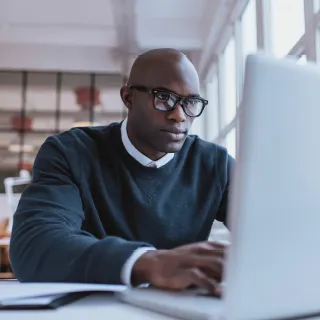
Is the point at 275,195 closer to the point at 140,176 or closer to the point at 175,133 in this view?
the point at 175,133

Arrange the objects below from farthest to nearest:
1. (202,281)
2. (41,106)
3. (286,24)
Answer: (41,106), (286,24), (202,281)

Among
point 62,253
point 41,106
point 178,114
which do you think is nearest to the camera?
point 62,253

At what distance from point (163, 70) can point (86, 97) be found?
6.97m

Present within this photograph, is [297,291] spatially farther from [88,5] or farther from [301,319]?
[88,5]

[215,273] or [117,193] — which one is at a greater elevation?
[117,193]

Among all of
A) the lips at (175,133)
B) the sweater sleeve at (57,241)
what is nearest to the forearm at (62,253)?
the sweater sleeve at (57,241)

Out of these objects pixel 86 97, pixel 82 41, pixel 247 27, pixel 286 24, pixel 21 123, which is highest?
pixel 82 41

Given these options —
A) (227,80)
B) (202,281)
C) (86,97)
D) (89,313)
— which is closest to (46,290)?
(89,313)

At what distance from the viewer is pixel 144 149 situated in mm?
1193

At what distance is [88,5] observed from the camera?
5.27 metres

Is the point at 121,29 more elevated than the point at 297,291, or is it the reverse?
the point at 121,29

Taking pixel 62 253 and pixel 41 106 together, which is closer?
pixel 62 253

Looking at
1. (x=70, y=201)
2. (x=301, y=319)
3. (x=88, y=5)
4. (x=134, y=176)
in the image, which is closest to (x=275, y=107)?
(x=301, y=319)

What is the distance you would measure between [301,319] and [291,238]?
110mm
